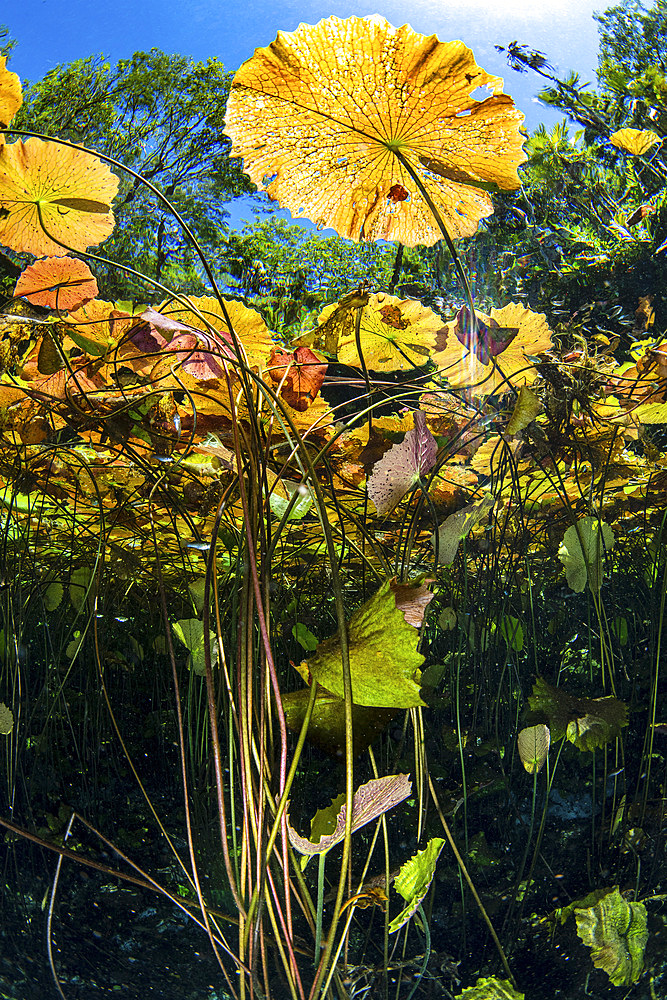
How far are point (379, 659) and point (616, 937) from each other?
622 mm

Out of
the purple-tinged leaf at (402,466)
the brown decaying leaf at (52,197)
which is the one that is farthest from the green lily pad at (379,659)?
the brown decaying leaf at (52,197)

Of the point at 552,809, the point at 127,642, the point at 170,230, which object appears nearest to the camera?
the point at 170,230

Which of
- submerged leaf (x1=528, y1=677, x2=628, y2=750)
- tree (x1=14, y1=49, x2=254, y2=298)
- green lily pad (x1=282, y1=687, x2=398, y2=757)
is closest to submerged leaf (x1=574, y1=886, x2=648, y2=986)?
submerged leaf (x1=528, y1=677, x2=628, y2=750)

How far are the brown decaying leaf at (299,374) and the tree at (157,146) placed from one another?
141 mm

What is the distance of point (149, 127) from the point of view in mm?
667

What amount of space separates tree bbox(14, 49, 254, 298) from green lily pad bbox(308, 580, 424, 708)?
1.41 ft

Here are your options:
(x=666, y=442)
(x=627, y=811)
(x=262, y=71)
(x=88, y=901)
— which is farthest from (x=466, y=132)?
(x=88, y=901)

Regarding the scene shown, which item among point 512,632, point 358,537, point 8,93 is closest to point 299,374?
point 8,93

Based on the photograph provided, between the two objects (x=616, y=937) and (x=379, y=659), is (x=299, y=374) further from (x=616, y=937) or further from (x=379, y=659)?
(x=616, y=937)

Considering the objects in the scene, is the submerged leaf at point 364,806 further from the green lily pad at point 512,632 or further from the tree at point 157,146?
the green lily pad at point 512,632

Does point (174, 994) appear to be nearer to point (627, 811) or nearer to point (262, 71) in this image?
point (627, 811)

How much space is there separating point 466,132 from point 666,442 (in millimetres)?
583

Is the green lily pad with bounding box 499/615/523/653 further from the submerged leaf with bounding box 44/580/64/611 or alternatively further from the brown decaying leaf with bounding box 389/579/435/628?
the submerged leaf with bounding box 44/580/64/611

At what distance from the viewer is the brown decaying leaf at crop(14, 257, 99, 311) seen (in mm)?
522
